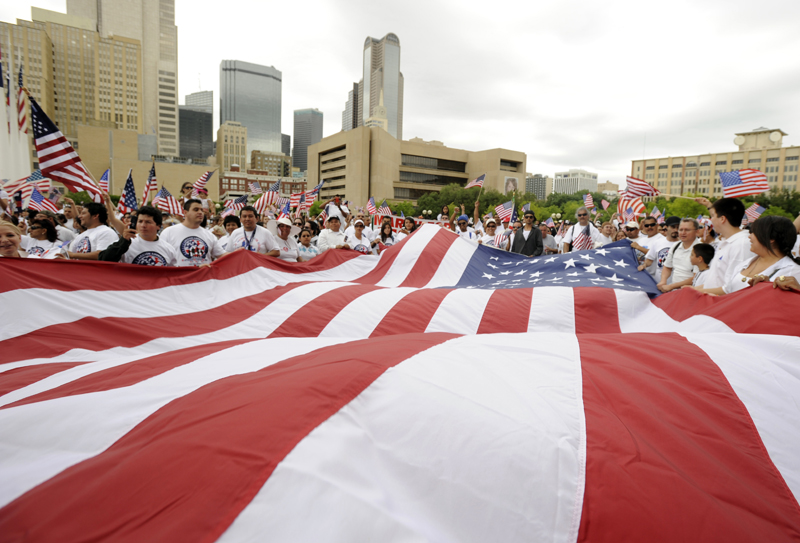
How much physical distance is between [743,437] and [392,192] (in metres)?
72.7

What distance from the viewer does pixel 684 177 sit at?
309 ft


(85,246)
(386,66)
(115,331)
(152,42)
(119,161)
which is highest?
(386,66)

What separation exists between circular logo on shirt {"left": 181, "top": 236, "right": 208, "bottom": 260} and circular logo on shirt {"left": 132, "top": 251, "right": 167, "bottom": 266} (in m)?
0.39

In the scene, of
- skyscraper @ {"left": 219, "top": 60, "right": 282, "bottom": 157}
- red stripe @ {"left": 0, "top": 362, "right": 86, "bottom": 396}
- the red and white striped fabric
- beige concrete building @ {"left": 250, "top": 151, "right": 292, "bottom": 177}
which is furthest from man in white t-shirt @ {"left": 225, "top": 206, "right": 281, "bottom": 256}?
skyscraper @ {"left": 219, "top": 60, "right": 282, "bottom": 157}

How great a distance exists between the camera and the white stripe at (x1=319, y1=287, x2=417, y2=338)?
3.79 metres

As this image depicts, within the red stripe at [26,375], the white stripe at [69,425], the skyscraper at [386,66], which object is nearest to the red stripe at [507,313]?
the white stripe at [69,425]

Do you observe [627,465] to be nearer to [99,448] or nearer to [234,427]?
[234,427]

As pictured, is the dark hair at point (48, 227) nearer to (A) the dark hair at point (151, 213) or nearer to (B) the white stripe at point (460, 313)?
(A) the dark hair at point (151, 213)

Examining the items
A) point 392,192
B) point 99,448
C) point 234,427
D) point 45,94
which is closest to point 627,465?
point 234,427

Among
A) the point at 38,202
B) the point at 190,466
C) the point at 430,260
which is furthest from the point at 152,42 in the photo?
the point at 190,466

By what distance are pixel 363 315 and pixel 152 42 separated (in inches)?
5471

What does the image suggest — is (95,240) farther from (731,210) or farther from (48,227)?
(731,210)

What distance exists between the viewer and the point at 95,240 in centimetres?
475

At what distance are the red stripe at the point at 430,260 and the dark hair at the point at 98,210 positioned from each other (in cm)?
367
